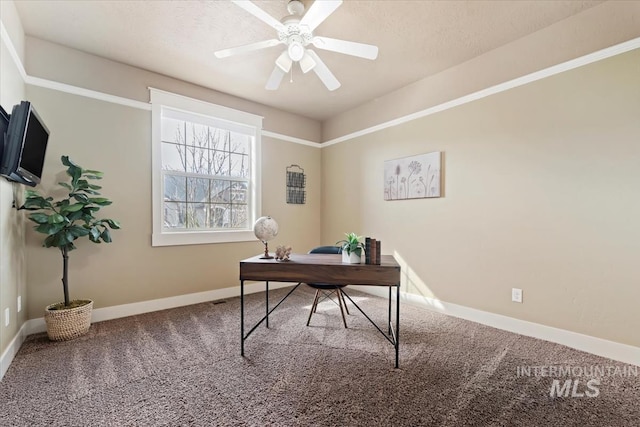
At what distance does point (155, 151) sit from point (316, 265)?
2.48 metres

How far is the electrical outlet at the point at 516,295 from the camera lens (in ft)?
8.90

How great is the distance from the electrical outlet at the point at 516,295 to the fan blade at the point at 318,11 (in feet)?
9.33

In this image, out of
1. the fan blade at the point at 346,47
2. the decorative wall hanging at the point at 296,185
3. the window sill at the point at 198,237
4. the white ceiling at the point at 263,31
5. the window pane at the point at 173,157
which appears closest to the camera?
the fan blade at the point at 346,47

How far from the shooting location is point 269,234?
243 centimetres

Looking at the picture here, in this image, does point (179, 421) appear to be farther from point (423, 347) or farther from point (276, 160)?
point (276, 160)

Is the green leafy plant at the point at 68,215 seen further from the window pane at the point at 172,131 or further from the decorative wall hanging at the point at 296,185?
the decorative wall hanging at the point at 296,185

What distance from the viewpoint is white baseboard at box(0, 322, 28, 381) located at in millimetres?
1982

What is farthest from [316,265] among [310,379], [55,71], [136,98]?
[55,71]

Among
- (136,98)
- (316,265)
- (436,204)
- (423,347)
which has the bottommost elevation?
(423,347)

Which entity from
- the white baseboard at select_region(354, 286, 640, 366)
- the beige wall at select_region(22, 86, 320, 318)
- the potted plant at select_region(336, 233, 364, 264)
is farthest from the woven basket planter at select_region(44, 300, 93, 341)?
the white baseboard at select_region(354, 286, 640, 366)

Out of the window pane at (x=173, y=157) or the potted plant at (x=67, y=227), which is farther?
the window pane at (x=173, y=157)

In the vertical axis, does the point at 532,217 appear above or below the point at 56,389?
above

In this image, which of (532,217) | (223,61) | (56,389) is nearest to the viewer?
(56,389)

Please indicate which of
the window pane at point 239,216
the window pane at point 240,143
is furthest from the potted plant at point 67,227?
the window pane at point 240,143
